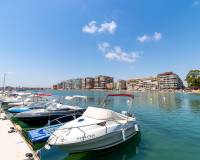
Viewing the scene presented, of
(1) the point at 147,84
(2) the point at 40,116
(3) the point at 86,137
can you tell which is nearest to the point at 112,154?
(3) the point at 86,137

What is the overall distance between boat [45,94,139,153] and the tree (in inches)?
4988

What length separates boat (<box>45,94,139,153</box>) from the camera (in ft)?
28.1

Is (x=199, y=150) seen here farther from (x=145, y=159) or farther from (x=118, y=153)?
(x=118, y=153)

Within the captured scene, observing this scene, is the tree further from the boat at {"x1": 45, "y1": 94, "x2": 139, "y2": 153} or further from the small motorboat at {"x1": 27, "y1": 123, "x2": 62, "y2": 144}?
the small motorboat at {"x1": 27, "y1": 123, "x2": 62, "y2": 144}

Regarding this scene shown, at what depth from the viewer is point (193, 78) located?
12212 cm

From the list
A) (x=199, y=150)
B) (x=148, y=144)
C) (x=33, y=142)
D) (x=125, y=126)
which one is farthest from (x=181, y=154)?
(x=33, y=142)

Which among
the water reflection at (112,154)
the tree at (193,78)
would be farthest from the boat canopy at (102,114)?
the tree at (193,78)

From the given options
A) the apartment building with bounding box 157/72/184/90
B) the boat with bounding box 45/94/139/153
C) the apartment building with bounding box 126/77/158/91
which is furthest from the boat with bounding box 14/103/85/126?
the apartment building with bounding box 126/77/158/91

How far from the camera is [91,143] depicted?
8.96 metres

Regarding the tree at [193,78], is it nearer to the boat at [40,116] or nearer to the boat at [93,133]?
the boat at [40,116]

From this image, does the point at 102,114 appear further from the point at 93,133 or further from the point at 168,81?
the point at 168,81

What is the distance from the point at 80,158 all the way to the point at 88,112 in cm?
309

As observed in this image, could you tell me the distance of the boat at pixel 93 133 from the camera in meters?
8.58

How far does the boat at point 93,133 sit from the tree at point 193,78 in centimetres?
12668
